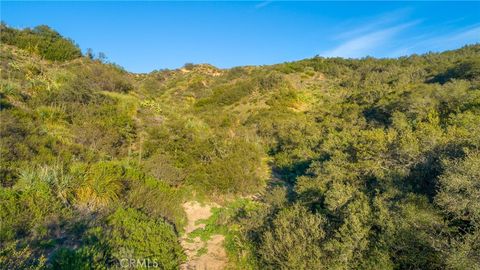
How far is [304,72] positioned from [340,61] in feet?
27.9

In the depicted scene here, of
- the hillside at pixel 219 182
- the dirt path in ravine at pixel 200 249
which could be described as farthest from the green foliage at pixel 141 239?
the dirt path in ravine at pixel 200 249

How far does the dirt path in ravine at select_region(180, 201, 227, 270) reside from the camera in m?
7.78

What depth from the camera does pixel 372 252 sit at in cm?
620

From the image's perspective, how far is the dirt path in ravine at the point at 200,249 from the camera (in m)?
7.78

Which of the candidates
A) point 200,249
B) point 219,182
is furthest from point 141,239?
point 219,182

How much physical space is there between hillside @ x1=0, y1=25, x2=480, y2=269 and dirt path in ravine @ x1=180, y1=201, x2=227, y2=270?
108 mm

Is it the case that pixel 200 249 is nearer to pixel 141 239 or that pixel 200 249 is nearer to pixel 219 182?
pixel 141 239

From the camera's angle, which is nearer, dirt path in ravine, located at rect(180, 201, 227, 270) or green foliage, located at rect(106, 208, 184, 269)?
green foliage, located at rect(106, 208, 184, 269)

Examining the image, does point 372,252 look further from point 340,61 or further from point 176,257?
point 340,61

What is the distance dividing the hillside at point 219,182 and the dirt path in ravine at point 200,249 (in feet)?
0.35

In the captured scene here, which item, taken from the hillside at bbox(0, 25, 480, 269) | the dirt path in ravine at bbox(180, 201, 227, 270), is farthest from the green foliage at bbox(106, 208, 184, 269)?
the dirt path in ravine at bbox(180, 201, 227, 270)

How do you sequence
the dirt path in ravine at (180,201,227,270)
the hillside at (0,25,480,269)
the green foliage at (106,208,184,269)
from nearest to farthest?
1. the hillside at (0,25,480,269)
2. the green foliage at (106,208,184,269)
3. the dirt path in ravine at (180,201,227,270)

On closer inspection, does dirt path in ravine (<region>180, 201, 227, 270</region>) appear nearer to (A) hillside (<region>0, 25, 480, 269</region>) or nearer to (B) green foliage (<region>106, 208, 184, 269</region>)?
(A) hillside (<region>0, 25, 480, 269</region>)

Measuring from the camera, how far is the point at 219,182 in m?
11.7
